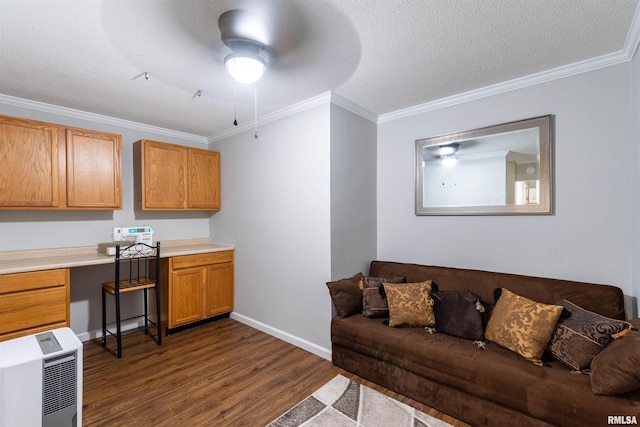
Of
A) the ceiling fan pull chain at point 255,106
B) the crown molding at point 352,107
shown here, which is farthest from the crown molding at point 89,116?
the crown molding at point 352,107

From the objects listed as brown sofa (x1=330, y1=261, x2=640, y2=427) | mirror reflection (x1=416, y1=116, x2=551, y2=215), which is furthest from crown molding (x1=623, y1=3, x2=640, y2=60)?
brown sofa (x1=330, y1=261, x2=640, y2=427)

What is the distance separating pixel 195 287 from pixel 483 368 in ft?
9.55

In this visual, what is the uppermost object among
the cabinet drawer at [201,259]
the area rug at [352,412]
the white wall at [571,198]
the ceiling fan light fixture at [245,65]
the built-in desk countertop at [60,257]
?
the ceiling fan light fixture at [245,65]

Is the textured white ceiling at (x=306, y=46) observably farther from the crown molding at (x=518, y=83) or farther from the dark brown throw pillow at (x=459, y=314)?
the dark brown throw pillow at (x=459, y=314)

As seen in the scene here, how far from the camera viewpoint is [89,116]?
3121 millimetres

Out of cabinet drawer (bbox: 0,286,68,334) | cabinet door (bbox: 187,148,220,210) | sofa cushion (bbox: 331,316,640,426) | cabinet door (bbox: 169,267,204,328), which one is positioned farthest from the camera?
cabinet door (bbox: 187,148,220,210)

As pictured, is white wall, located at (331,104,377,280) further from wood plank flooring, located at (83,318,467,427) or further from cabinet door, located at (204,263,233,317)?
cabinet door, located at (204,263,233,317)

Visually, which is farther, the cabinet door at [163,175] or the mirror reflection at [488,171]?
the cabinet door at [163,175]

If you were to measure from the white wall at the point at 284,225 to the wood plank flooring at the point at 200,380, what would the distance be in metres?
0.30

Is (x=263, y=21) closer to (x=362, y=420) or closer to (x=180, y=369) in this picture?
(x=362, y=420)

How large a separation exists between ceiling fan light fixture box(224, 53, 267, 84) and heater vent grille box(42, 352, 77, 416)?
183 centimetres

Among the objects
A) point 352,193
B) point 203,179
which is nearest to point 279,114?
point 352,193

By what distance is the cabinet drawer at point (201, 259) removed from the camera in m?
3.19

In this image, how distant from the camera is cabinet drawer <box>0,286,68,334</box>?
219 centimetres
